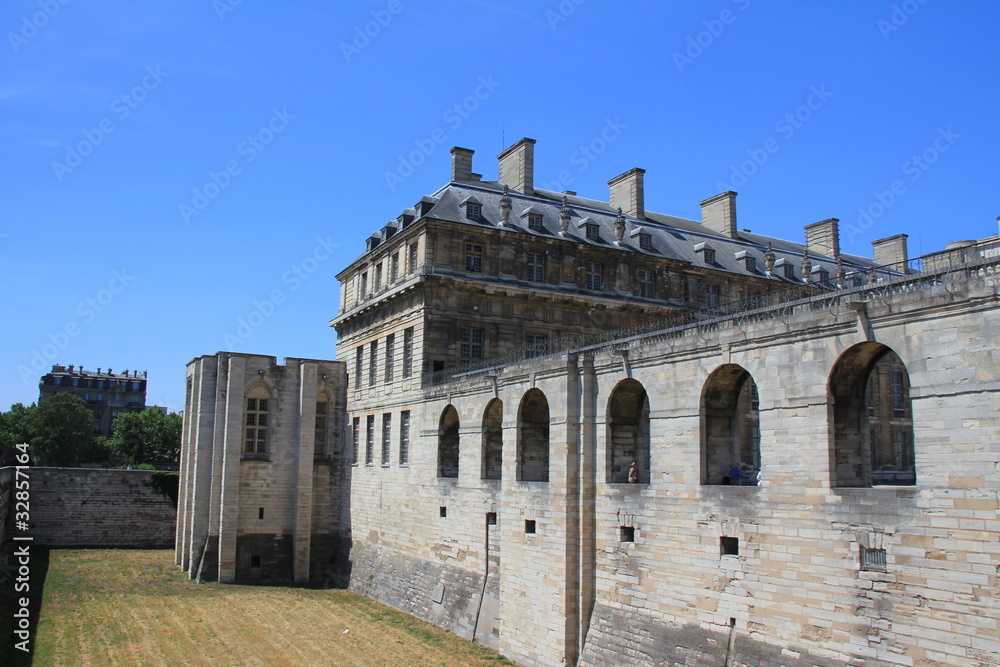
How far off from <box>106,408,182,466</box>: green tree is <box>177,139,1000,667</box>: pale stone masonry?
1638 inches

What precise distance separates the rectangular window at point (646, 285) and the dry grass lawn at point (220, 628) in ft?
57.7

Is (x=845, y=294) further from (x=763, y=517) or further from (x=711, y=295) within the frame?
(x=711, y=295)

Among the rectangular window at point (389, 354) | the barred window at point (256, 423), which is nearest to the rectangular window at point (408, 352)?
the rectangular window at point (389, 354)

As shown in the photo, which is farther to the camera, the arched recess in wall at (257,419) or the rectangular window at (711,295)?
the rectangular window at (711,295)

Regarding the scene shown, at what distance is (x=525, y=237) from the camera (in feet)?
115

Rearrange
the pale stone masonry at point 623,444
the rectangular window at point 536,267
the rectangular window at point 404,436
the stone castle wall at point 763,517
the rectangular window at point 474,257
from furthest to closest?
the rectangular window at point 536,267, the rectangular window at point 474,257, the rectangular window at point 404,436, the pale stone masonry at point 623,444, the stone castle wall at point 763,517

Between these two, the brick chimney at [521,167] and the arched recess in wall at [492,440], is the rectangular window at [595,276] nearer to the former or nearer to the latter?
the brick chimney at [521,167]

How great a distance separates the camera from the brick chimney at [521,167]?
39.6 metres

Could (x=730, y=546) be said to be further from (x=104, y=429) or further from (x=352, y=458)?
(x=104, y=429)

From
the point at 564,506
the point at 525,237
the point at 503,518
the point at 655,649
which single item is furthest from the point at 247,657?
the point at 525,237

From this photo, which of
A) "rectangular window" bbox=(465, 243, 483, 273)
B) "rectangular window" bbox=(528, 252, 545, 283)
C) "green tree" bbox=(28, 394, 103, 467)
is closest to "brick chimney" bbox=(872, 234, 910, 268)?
"rectangular window" bbox=(528, 252, 545, 283)

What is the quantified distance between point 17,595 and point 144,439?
55.4 metres

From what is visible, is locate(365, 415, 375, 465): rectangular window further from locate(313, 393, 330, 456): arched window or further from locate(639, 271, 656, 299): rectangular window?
locate(639, 271, 656, 299): rectangular window

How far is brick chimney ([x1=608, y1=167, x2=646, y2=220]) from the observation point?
42250mm
